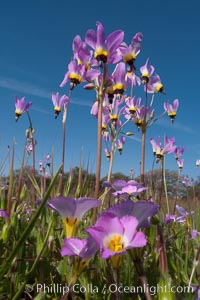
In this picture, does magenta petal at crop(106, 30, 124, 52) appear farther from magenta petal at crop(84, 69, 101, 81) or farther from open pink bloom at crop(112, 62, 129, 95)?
open pink bloom at crop(112, 62, 129, 95)

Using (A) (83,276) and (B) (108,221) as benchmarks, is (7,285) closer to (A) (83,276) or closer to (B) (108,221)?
(A) (83,276)

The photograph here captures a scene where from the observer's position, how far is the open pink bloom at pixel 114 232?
2.31 ft

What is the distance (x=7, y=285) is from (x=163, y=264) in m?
0.70

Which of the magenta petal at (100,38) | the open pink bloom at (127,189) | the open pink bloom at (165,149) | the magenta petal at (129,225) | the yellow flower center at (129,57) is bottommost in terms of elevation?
the magenta petal at (129,225)

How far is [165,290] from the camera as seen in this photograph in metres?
0.65

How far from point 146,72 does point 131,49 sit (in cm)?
70

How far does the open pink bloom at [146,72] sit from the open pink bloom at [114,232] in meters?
2.07

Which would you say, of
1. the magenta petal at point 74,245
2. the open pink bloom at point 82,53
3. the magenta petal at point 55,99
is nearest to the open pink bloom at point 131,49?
the open pink bloom at point 82,53

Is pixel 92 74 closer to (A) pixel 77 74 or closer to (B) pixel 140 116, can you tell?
(A) pixel 77 74

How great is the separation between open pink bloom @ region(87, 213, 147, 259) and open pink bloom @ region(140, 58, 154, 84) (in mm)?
2070

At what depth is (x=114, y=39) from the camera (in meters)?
1.75

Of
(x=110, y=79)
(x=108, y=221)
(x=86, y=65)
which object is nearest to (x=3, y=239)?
(x=108, y=221)

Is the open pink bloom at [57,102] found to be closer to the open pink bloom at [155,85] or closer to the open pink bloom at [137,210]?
the open pink bloom at [155,85]

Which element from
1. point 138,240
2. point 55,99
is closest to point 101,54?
point 138,240
